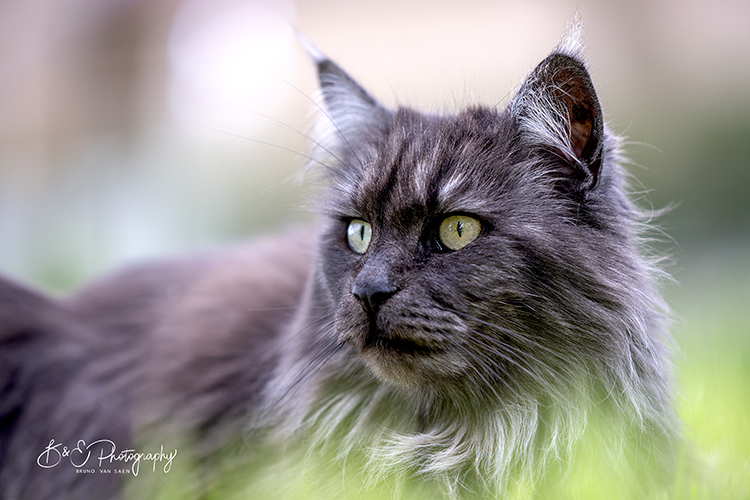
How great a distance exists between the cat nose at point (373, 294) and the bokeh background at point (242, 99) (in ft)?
10.5

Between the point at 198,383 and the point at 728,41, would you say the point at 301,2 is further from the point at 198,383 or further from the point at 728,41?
the point at 198,383

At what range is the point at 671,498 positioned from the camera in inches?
66.1

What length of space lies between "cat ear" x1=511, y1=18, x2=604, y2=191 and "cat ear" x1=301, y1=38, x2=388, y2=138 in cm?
60

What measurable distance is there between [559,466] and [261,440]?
994 mm

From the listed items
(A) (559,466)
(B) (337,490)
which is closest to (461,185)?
(A) (559,466)

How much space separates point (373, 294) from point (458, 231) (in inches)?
11.8

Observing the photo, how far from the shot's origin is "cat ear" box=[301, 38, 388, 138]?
220 centimetres

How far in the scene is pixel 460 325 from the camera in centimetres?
155

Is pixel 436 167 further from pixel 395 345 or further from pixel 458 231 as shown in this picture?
pixel 395 345

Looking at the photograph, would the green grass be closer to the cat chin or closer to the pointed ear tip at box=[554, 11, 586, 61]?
the cat chin

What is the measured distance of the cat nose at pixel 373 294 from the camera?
157 cm

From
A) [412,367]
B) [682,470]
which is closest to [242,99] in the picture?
[412,367]
